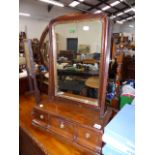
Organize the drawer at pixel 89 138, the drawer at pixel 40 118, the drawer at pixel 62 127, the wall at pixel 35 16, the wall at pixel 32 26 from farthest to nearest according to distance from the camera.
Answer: the wall at pixel 32 26
the wall at pixel 35 16
the drawer at pixel 40 118
the drawer at pixel 62 127
the drawer at pixel 89 138

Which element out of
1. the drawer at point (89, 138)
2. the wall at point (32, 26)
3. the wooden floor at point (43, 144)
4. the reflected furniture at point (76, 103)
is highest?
the wall at point (32, 26)

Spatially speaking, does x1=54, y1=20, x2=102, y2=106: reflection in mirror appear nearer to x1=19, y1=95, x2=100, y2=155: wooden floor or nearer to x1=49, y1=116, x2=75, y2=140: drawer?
x1=49, y1=116, x2=75, y2=140: drawer

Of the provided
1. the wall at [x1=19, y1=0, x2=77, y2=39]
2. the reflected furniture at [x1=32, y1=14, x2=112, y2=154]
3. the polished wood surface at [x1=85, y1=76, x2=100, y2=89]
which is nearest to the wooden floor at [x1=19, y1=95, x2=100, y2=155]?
the reflected furniture at [x1=32, y1=14, x2=112, y2=154]

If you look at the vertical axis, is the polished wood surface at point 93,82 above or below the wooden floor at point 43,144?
above

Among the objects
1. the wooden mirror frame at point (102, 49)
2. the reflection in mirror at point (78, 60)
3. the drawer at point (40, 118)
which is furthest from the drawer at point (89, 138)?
the drawer at point (40, 118)

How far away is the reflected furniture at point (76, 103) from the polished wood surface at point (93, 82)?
0.05m

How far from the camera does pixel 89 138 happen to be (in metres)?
1.40

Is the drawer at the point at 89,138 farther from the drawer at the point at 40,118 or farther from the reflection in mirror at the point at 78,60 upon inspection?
the drawer at the point at 40,118

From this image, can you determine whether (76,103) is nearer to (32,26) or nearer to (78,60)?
(78,60)

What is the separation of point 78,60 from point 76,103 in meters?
0.49

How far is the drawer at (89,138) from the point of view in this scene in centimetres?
134
